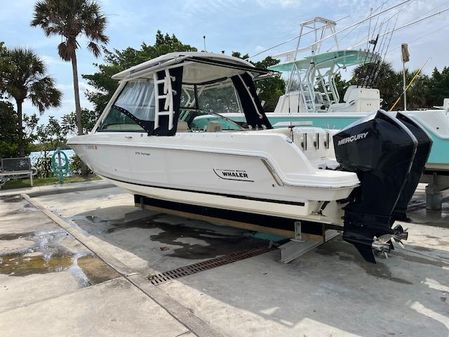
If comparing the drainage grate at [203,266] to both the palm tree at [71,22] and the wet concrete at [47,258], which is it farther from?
the palm tree at [71,22]

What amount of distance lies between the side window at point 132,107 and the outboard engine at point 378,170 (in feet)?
9.03

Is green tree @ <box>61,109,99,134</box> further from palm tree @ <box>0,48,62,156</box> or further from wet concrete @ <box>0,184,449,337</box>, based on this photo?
wet concrete @ <box>0,184,449,337</box>

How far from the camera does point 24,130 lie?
1442 centimetres

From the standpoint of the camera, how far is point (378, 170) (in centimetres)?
360

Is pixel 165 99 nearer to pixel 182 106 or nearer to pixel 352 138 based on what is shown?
pixel 182 106

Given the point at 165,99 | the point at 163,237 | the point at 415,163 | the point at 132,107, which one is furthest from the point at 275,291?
the point at 132,107

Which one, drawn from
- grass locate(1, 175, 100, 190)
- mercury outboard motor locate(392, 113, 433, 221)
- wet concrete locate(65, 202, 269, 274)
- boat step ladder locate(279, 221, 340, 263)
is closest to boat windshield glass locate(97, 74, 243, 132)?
wet concrete locate(65, 202, 269, 274)

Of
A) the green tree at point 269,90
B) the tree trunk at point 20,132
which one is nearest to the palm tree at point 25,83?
the tree trunk at point 20,132

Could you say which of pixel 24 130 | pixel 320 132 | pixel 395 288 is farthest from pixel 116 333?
pixel 24 130

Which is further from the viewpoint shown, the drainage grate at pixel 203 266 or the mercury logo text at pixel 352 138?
the drainage grate at pixel 203 266

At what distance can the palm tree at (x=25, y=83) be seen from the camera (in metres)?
13.7

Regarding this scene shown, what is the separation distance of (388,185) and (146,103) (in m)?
3.42

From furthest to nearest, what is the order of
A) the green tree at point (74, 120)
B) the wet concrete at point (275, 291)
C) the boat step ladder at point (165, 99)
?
the green tree at point (74, 120), the boat step ladder at point (165, 99), the wet concrete at point (275, 291)

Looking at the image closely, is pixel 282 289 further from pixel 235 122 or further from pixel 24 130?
pixel 24 130
